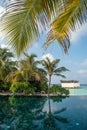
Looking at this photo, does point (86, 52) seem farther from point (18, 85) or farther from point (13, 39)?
point (18, 85)

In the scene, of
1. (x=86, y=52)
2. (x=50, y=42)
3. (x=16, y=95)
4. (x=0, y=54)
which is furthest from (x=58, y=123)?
(x=0, y=54)

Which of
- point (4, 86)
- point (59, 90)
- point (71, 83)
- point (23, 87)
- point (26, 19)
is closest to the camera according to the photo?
point (26, 19)

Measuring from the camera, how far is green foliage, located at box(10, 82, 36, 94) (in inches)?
1018

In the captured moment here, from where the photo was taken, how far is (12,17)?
2650 mm

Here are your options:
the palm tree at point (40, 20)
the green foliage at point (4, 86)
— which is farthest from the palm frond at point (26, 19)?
the green foliage at point (4, 86)

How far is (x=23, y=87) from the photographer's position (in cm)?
2605

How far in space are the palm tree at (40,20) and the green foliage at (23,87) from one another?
23.2 m

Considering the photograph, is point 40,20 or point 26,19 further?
point 40,20

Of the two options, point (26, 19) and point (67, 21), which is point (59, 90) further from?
point (26, 19)

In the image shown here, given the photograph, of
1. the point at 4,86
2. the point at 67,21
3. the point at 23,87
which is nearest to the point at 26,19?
the point at 67,21

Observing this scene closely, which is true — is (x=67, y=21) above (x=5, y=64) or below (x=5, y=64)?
below

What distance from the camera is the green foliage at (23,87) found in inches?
1018

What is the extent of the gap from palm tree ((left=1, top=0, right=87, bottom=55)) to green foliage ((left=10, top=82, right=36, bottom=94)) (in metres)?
23.2

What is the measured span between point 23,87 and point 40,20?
23.5 metres
